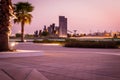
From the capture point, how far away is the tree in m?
21.2

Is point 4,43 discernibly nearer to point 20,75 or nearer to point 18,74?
point 18,74

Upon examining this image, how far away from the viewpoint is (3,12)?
21312mm

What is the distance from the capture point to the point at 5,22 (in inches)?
839

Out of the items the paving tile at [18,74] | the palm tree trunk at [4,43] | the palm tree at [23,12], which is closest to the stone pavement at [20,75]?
the paving tile at [18,74]

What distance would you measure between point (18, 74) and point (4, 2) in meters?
11.5

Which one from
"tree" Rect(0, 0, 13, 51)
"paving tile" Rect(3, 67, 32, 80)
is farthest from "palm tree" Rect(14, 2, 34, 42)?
"paving tile" Rect(3, 67, 32, 80)

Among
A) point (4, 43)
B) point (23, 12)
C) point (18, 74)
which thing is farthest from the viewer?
point (23, 12)

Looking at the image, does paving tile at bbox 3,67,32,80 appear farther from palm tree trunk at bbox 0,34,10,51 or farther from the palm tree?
the palm tree

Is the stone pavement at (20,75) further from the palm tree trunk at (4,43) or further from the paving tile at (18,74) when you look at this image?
the palm tree trunk at (4,43)

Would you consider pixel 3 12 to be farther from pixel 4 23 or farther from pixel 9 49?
pixel 9 49

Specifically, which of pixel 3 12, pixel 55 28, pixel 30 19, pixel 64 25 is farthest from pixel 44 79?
pixel 55 28

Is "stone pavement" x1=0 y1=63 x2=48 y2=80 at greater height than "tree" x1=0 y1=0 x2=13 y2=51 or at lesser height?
lesser

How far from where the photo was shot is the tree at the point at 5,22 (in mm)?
21250

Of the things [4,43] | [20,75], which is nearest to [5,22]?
[4,43]
